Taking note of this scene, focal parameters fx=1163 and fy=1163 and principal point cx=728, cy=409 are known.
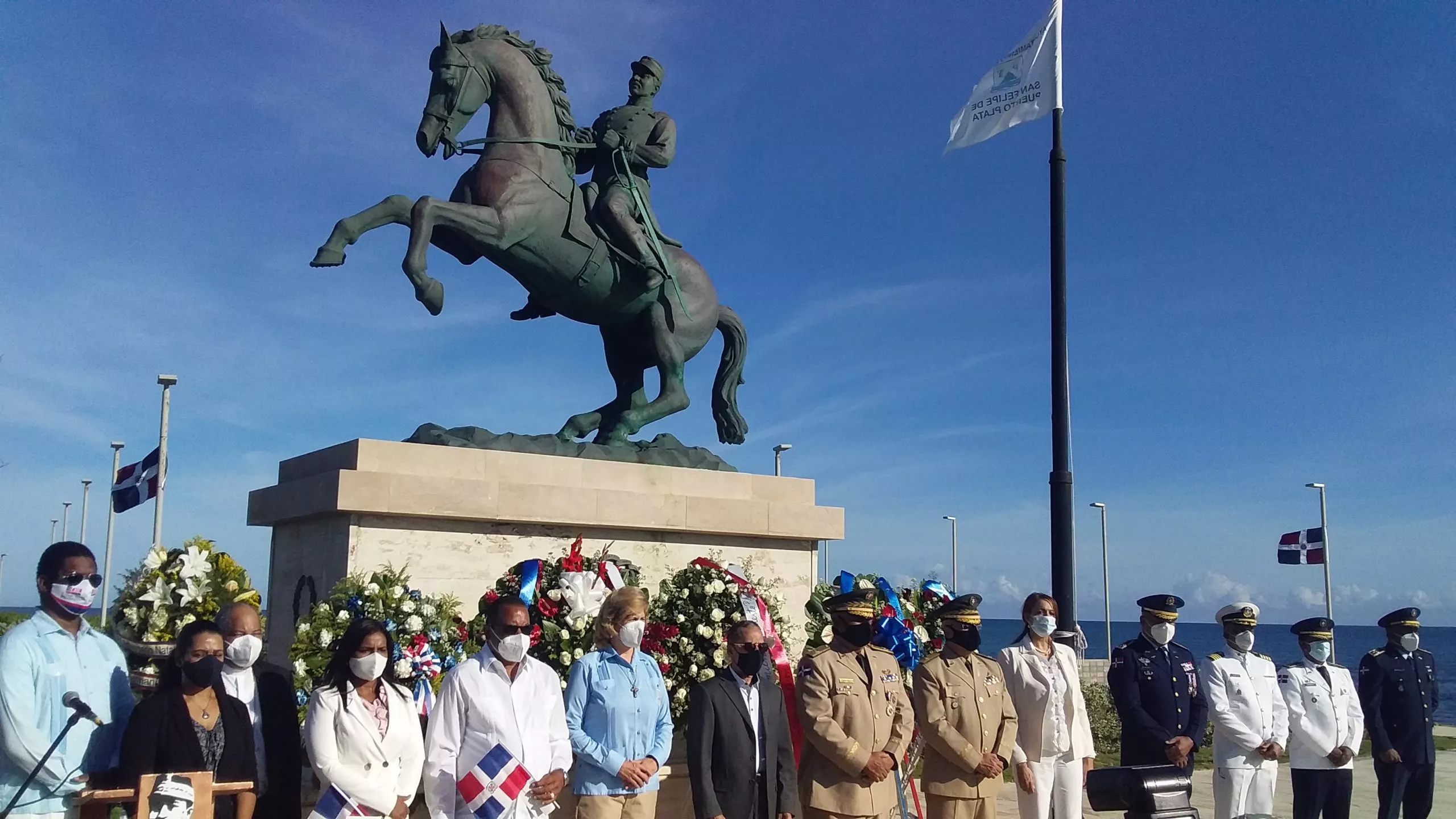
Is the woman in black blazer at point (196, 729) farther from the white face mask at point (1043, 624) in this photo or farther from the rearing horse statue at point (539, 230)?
the white face mask at point (1043, 624)

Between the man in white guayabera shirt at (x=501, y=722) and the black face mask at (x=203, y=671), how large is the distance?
100cm

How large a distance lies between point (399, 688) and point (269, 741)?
569mm

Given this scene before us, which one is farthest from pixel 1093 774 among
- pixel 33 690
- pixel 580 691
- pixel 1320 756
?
pixel 1320 756

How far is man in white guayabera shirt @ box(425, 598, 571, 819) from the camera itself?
16.9 ft

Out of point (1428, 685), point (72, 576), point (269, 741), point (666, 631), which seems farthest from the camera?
point (1428, 685)

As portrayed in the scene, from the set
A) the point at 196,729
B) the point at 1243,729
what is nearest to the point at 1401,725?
the point at 1243,729

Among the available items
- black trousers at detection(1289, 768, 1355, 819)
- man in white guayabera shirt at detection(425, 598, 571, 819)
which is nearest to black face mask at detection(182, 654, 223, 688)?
man in white guayabera shirt at detection(425, 598, 571, 819)

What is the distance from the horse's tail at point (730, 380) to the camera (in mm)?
10617

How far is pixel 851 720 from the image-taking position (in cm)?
609

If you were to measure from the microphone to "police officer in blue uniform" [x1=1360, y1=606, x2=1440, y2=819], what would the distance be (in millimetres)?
7937

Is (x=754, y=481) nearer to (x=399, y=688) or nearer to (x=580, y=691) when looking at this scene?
(x=580, y=691)

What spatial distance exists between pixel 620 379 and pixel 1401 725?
259 inches

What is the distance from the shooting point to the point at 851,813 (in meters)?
6.02

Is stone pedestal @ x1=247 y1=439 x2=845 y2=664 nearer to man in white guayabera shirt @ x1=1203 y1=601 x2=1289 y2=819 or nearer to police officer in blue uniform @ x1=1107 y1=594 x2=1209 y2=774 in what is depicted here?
police officer in blue uniform @ x1=1107 y1=594 x2=1209 y2=774
